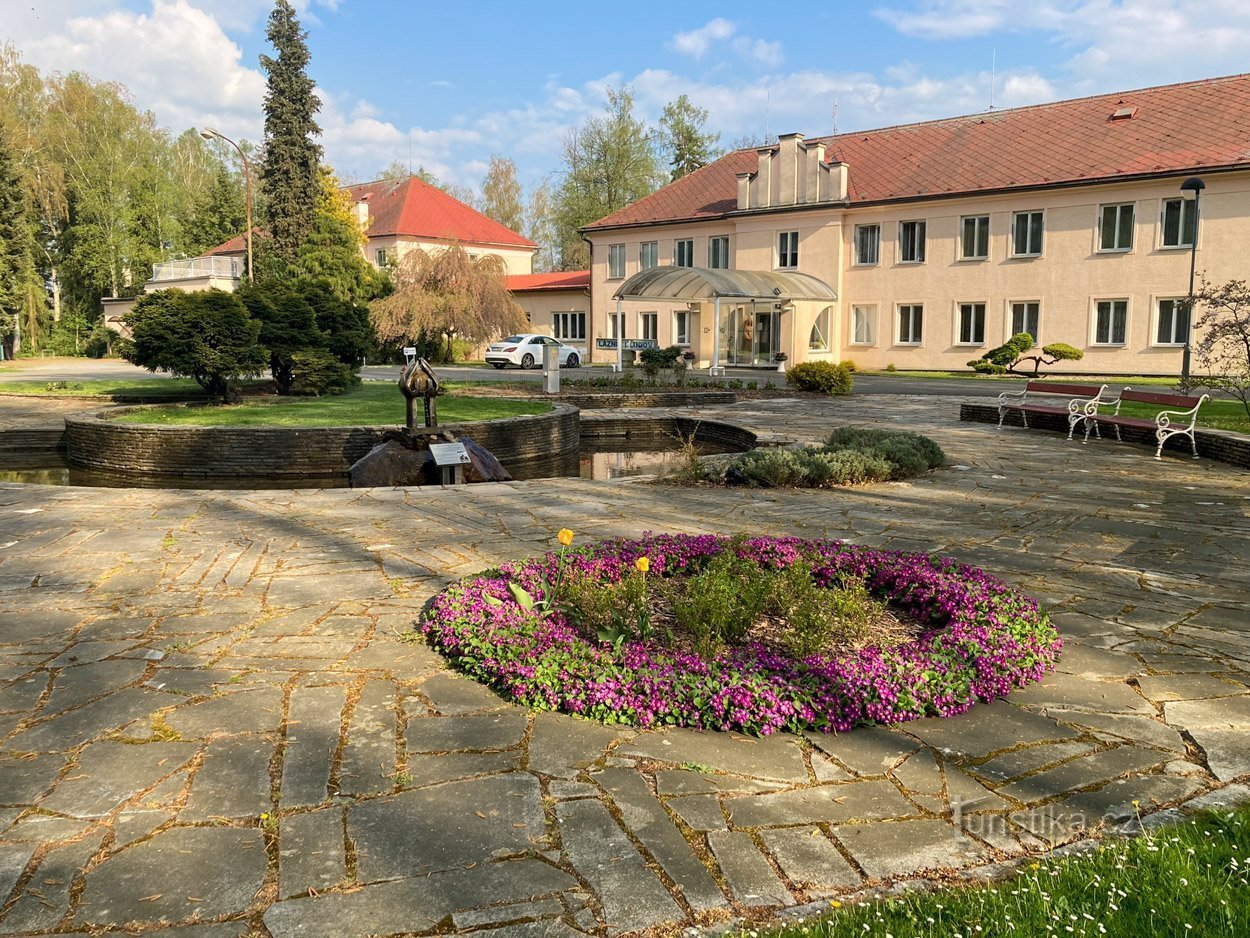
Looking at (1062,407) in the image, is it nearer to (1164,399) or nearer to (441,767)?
(1164,399)

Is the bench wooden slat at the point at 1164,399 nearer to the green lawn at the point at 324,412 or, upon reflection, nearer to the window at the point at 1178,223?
the green lawn at the point at 324,412

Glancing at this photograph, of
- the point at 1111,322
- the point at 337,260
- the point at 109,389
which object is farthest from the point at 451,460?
the point at 337,260

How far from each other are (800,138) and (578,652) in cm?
3552

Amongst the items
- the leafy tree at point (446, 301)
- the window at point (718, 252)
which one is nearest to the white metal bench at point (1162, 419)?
the window at point (718, 252)

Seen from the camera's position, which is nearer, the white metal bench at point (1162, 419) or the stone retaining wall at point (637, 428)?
the white metal bench at point (1162, 419)

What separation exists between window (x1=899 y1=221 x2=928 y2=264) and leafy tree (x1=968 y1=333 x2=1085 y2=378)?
4878mm

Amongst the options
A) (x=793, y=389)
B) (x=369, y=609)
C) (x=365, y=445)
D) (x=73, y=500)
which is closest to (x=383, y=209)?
(x=793, y=389)

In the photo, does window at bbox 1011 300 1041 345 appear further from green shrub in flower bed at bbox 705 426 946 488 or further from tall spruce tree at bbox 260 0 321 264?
tall spruce tree at bbox 260 0 321 264

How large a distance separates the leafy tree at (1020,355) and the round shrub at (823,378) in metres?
9.58

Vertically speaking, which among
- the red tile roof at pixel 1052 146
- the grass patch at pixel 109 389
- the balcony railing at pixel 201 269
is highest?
the red tile roof at pixel 1052 146

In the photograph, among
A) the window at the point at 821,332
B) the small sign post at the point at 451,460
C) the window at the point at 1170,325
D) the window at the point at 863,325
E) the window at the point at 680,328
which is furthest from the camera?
the window at the point at 680,328

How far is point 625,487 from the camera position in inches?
377

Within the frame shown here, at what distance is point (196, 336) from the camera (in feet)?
57.3

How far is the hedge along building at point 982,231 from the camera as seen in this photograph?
2906 cm
